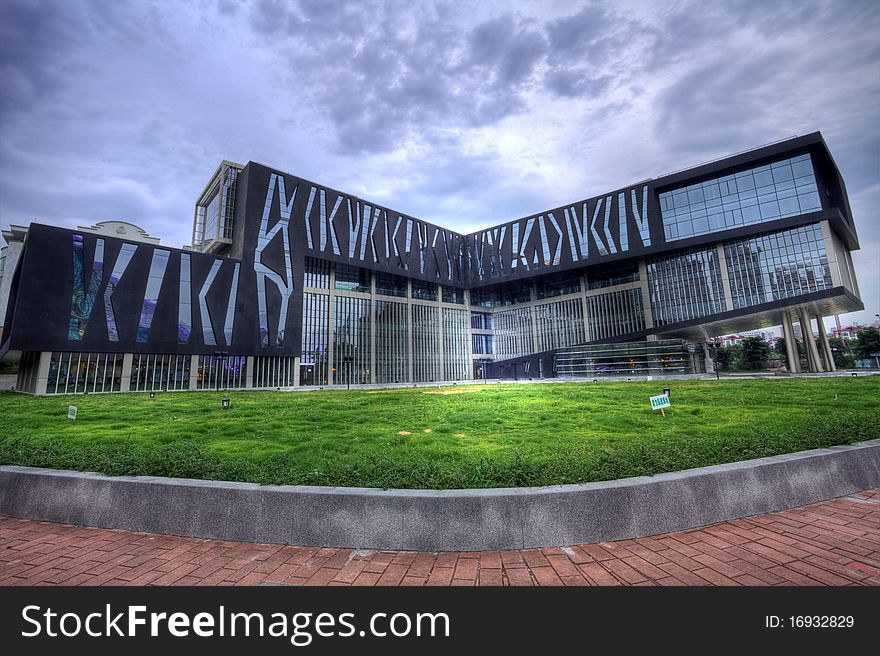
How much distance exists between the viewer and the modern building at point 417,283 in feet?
125

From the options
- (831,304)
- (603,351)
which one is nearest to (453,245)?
(603,351)

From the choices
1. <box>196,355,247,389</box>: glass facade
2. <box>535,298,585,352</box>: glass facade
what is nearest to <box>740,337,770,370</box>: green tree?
<box>535,298,585,352</box>: glass facade

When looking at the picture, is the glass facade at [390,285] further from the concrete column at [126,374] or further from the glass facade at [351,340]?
the concrete column at [126,374]

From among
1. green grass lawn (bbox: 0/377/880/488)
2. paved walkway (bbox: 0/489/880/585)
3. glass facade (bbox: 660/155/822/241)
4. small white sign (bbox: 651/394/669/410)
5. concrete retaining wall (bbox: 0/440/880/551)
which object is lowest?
paved walkway (bbox: 0/489/880/585)

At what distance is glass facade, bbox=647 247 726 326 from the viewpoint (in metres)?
57.3

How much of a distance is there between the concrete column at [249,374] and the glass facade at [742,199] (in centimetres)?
6187

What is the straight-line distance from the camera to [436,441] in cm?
826

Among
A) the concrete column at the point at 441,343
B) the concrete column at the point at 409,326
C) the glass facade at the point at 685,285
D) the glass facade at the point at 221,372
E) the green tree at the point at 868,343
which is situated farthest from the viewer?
the green tree at the point at 868,343

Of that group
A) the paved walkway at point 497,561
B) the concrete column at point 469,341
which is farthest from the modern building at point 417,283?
the paved walkway at point 497,561

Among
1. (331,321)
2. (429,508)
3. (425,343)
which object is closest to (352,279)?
(331,321)

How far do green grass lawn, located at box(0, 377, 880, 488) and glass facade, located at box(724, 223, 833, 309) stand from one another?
48.9 m

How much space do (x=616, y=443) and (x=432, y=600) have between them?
5.15 metres

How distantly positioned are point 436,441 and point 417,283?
6820 centimetres

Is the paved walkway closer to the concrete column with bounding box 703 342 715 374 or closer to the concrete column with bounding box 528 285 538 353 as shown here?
the concrete column with bounding box 703 342 715 374
